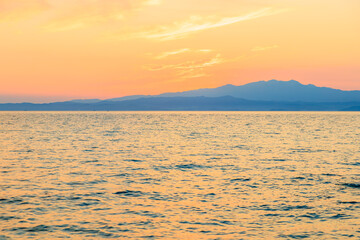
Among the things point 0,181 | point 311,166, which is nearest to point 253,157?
point 311,166

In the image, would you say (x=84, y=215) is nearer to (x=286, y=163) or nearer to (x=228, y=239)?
(x=228, y=239)

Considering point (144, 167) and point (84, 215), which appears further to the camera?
point (144, 167)

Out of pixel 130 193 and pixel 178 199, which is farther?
pixel 130 193

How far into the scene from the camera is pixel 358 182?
31.8m

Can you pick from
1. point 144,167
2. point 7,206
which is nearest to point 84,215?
point 7,206

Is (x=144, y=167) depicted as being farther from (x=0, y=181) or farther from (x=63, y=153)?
(x=63, y=153)

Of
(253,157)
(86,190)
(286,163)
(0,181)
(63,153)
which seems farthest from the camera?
(63,153)

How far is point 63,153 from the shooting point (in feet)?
174

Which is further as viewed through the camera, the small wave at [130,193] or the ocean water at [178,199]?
the small wave at [130,193]

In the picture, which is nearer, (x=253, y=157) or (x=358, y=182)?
(x=358, y=182)

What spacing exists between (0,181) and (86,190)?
8.13m

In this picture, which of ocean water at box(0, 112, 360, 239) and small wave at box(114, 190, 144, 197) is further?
small wave at box(114, 190, 144, 197)

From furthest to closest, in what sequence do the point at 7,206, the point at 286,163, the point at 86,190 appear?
1. the point at 286,163
2. the point at 86,190
3. the point at 7,206

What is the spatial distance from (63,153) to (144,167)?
679 inches
